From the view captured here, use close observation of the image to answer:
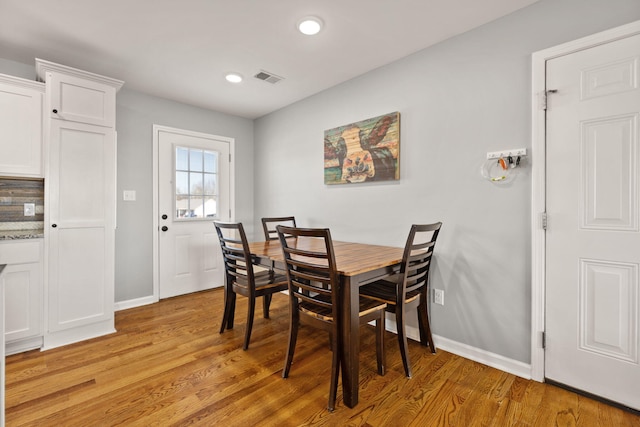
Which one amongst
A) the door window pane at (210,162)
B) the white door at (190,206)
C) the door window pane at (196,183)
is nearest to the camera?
the white door at (190,206)

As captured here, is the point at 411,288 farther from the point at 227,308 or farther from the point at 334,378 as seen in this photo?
the point at 227,308

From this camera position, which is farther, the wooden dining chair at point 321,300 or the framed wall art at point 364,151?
the framed wall art at point 364,151

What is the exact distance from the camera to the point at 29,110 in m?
2.40

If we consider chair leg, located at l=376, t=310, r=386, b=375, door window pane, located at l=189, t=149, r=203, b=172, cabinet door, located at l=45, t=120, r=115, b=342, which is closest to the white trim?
cabinet door, located at l=45, t=120, r=115, b=342

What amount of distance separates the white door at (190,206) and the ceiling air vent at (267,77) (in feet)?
4.25

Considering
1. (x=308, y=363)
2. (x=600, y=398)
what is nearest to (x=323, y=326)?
(x=308, y=363)

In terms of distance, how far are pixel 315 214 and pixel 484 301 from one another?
1.87 metres

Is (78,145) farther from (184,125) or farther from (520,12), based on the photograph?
(520,12)

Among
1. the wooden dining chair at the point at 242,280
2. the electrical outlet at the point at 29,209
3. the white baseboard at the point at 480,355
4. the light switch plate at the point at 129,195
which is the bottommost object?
the white baseboard at the point at 480,355

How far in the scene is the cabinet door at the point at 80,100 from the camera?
2371 millimetres

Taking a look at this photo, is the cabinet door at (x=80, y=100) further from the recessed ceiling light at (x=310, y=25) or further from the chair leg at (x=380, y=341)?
the chair leg at (x=380, y=341)

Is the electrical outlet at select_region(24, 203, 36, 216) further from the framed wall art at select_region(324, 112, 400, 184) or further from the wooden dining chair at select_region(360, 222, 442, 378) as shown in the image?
the wooden dining chair at select_region(360, 222, 442, 378)

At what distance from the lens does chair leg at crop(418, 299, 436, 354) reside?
225cm

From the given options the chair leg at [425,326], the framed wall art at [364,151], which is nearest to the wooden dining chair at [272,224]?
the framed wall art at [364,151]
